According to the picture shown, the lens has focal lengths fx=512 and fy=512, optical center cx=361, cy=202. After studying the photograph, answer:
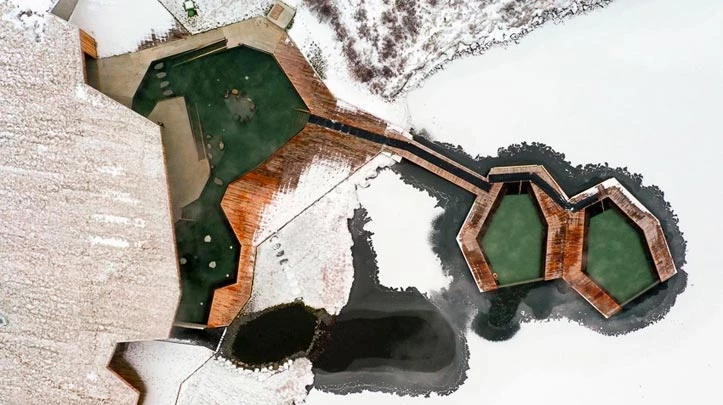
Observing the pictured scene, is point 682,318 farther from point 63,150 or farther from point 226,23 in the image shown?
point 63,150

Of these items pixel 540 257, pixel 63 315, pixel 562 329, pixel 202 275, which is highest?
pixel 540 257

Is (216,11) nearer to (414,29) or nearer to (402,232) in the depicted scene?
(414,29)

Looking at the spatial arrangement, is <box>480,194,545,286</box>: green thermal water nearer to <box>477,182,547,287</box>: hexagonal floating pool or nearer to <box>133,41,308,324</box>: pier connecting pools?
<box>477,182,547,287</box>: hexagonal floating pool

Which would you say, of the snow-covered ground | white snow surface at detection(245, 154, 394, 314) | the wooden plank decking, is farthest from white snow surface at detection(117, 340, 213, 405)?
the wooden plank decking

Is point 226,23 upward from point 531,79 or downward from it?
downward

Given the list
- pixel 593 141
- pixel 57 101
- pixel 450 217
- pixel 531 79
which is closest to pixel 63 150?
pixel 57 101

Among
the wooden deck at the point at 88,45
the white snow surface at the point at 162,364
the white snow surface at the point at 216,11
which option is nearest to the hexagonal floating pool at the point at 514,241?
the white snow surface at the point at 216,11

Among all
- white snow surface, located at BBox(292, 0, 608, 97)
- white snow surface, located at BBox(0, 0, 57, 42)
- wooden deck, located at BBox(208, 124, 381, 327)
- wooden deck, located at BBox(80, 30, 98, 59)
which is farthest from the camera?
wooden deck, located at BBox(208, 124, 381, 327)
